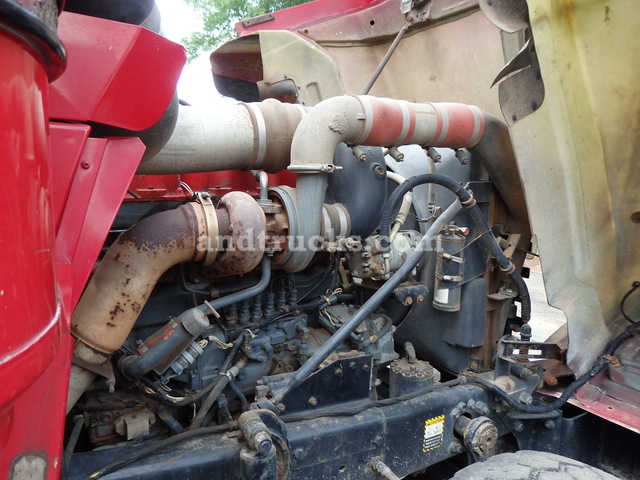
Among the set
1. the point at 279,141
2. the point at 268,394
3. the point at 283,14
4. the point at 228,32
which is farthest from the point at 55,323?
the point at 228,32

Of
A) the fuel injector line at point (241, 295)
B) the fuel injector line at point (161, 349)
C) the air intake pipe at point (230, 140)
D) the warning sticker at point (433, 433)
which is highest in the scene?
the air intake pipe at point (230, 140)

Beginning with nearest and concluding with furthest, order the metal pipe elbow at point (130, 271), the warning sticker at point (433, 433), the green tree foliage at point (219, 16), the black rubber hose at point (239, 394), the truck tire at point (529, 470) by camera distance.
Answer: the metal pipe elbow at point (130, 271), the truck tire at point (529, 470), the black rubber hose at point (239, 394), the warning sticker at point (433, 433), the green tree foliage at point (219, 16)

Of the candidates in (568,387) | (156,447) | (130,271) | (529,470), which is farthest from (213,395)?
(568,387)

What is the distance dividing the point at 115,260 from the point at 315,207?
0.63m

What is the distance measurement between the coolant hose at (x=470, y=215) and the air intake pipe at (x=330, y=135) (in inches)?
6.6

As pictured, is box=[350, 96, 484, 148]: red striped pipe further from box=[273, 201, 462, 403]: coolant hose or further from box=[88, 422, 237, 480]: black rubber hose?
box=[88, 422, 237, 480]: black rubber hose

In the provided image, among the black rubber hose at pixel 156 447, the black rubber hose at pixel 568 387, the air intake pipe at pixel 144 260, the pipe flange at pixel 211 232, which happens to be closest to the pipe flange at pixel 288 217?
the air intake pipe at pixel 144 260

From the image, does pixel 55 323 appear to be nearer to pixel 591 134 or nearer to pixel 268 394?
pixel 268 394

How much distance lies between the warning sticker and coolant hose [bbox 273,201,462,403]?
0.44 m

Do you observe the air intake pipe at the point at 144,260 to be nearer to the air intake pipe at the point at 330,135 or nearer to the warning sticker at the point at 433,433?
the air intake pipe at the point at 330,135

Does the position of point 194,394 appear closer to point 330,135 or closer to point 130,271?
point 130,271

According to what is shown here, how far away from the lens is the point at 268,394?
1.52 meters

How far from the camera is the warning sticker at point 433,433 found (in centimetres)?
169

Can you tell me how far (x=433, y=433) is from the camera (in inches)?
67.2
